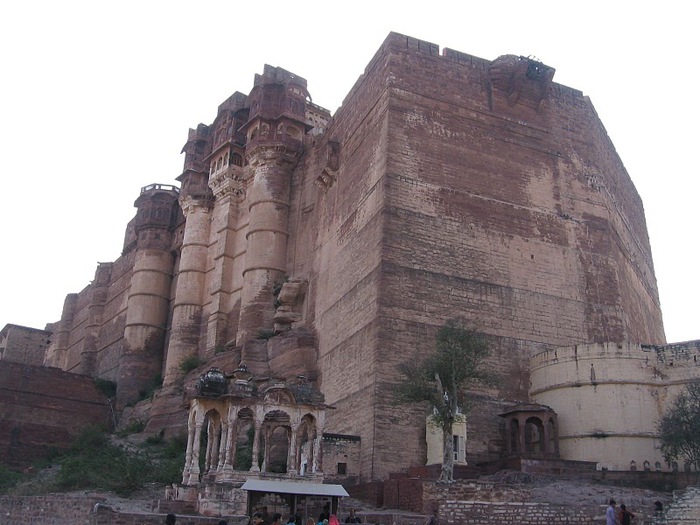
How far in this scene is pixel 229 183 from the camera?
33938 mm

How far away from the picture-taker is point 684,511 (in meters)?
13.5

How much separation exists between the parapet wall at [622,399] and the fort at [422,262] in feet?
0.12

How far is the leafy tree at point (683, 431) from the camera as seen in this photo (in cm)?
1712

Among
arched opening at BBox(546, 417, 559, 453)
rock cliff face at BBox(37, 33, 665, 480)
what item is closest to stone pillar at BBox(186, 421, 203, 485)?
rock cliff face at BBox(37, 33, 665, 480)

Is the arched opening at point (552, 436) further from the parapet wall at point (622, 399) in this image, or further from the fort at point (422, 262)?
the parapet wall at point (622, 399)

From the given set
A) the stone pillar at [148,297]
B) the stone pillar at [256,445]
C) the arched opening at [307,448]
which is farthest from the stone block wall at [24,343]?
the stone pillar at [256,445]

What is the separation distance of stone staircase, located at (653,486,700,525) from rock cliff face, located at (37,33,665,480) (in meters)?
7.26

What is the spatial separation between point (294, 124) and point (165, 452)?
534 inches

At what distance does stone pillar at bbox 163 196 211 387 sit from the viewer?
107 feet

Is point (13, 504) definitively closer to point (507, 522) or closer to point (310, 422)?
point (310, 422)

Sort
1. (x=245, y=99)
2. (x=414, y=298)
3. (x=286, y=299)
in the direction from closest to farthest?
(x=414, y=298) < (x=286, y=299) < (x=245, y=99)

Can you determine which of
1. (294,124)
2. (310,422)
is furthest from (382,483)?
(294,124)

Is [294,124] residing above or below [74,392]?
above

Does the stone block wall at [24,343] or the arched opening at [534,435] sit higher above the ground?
the stone block wall at [24,343]
